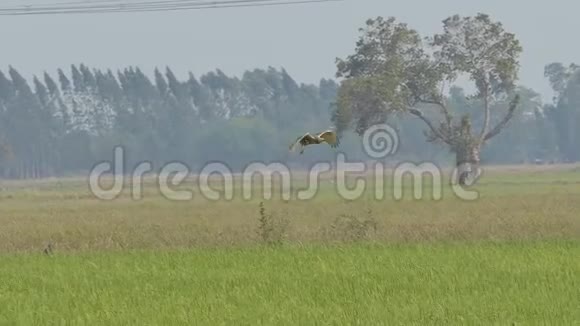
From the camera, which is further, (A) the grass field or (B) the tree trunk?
(B) the tree trunk

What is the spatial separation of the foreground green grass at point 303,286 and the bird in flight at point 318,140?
1.41m

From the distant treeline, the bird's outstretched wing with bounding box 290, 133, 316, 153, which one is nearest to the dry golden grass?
the bird's outstretched wing with bounding box 290, 133, 316, 153

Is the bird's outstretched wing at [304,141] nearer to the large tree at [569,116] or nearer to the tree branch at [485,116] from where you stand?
the tree branch at [485,116]

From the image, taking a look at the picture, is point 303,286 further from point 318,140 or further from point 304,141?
point 318,140

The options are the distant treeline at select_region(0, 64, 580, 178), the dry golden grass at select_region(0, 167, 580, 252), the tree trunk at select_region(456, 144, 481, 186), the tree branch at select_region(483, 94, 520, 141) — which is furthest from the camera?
the distant treeline at select_region(0, 64, 580, 178)

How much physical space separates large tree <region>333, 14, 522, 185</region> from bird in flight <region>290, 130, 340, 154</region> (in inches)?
1640

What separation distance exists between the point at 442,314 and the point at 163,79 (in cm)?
10784

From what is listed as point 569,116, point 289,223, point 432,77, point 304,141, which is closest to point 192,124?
point 569,116

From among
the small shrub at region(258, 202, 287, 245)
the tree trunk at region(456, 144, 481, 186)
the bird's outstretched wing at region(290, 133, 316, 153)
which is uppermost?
the bird's outstretched wing at region(290, 133, 316, 153)

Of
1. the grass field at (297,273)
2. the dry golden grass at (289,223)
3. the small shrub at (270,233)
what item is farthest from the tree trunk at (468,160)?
the small shrub at (270,233)

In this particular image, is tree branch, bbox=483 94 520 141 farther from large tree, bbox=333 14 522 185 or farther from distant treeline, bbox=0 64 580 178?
distant treeline, bbox=0 64 580 178

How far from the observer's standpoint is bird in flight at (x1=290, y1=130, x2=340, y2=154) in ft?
32.8

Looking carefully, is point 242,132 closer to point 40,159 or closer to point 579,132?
point 40,159

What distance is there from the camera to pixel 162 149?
106812 mm
